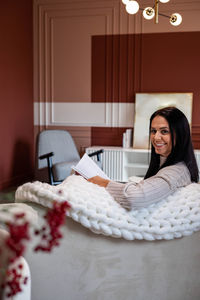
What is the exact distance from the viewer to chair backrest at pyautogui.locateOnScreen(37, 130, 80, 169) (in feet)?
14.6

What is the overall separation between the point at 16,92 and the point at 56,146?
3.52 feet

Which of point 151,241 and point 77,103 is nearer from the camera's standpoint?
point 151,241

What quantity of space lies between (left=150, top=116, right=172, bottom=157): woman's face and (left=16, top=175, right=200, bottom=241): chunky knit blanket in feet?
1.04

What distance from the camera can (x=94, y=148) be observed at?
16.3 feet

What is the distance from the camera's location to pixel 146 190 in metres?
1.08

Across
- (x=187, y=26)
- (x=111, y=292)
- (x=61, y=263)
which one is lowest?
(x=111, y=292)

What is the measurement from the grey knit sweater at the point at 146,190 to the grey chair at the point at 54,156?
→ 9.35ft

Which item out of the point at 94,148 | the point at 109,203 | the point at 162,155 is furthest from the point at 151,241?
the point at 94,148

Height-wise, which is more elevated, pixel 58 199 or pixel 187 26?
pixel 187 26

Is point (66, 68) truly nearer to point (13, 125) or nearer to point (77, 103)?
point (77, 103)

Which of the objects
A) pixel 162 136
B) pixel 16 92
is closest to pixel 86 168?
pixel 162 136

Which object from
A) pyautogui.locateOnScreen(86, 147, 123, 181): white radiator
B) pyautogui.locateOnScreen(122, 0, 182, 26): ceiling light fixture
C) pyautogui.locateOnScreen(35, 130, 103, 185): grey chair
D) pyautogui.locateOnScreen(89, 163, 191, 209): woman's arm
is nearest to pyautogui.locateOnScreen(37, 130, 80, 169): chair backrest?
pyautogui.locateOnScreen(35, 130, 103, 185): grey chair

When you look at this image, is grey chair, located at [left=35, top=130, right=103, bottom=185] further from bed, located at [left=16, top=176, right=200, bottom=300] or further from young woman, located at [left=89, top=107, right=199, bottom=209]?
bed, located at [left=16, top=176, right=200, bottom=300]

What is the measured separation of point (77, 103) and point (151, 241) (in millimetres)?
4402
